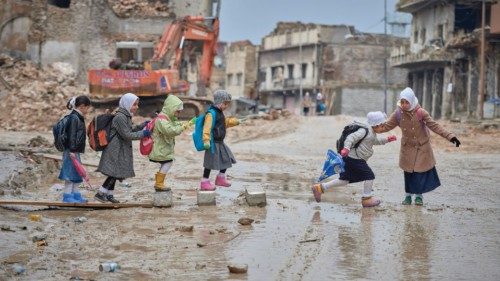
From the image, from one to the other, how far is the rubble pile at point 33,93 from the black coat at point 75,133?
21.6 m

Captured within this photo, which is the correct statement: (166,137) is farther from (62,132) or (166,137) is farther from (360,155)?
(360,155)

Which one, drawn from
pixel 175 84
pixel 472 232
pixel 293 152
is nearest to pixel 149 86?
pixel 175 84

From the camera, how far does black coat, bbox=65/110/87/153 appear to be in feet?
37.9

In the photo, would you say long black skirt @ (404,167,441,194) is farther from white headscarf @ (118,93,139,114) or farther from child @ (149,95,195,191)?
white headscarf @ (118,93,139,114)

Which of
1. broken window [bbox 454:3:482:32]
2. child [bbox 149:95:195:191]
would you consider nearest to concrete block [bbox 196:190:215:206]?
child [bbox 149:95:195:191]

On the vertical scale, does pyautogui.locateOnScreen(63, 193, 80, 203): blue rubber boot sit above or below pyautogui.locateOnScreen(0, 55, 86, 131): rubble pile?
below

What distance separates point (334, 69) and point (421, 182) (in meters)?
67.6

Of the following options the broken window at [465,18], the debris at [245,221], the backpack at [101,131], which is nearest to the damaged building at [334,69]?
the broken window at [465,18]

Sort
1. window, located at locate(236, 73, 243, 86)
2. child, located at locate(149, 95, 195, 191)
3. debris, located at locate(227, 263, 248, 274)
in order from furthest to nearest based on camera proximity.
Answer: window, located at locate(236, 73, 243, 86) → child, located at locate(149, 95, 195, 191) → debris, located at locate(227, 263, 248, 274)

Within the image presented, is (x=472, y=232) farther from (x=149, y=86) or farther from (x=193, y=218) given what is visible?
(x=149, y=86)

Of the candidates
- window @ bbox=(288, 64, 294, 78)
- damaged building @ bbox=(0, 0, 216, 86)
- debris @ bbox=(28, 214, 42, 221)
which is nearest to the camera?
debris @ bbox=(28, 214, 42, 221)

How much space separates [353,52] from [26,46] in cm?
3956

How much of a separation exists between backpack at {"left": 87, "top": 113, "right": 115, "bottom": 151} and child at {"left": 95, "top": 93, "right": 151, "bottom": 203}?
0.16ft

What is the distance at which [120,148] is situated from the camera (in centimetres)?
1190
